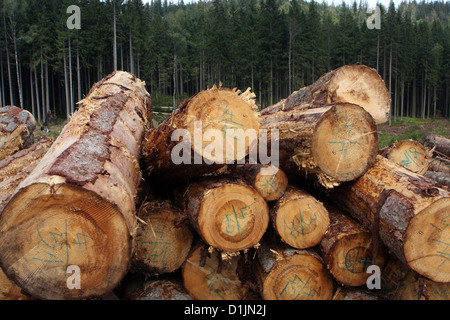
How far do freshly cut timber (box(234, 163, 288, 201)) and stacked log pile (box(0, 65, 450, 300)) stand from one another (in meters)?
0.02

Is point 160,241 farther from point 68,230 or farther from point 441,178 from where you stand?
point 441,178

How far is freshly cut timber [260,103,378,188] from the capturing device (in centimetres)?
344

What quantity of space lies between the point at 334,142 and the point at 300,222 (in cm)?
94

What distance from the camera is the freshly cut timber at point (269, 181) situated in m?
3.75

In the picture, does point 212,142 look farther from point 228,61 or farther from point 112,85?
point 228,61

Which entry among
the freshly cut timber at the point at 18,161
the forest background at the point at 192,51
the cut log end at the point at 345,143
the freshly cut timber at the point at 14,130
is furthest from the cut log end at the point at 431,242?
the forest background at the point at 192,51

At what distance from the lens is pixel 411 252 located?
2908mm

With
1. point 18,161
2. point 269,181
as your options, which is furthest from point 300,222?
point 18,161

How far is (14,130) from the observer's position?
21.7 feet

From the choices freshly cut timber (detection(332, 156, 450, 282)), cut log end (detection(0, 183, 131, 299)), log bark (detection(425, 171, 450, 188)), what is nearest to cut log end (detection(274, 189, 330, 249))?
freshly cut timber (detection(332, 156, 450, 282))

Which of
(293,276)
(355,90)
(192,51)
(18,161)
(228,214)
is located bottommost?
(293,276)

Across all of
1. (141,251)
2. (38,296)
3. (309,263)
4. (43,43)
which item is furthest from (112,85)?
(43,43)

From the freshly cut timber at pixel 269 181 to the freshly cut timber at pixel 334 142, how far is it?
0.89ft

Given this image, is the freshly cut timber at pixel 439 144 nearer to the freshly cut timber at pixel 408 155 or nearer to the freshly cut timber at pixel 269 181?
the freshly cut timber at pixel 408 155
